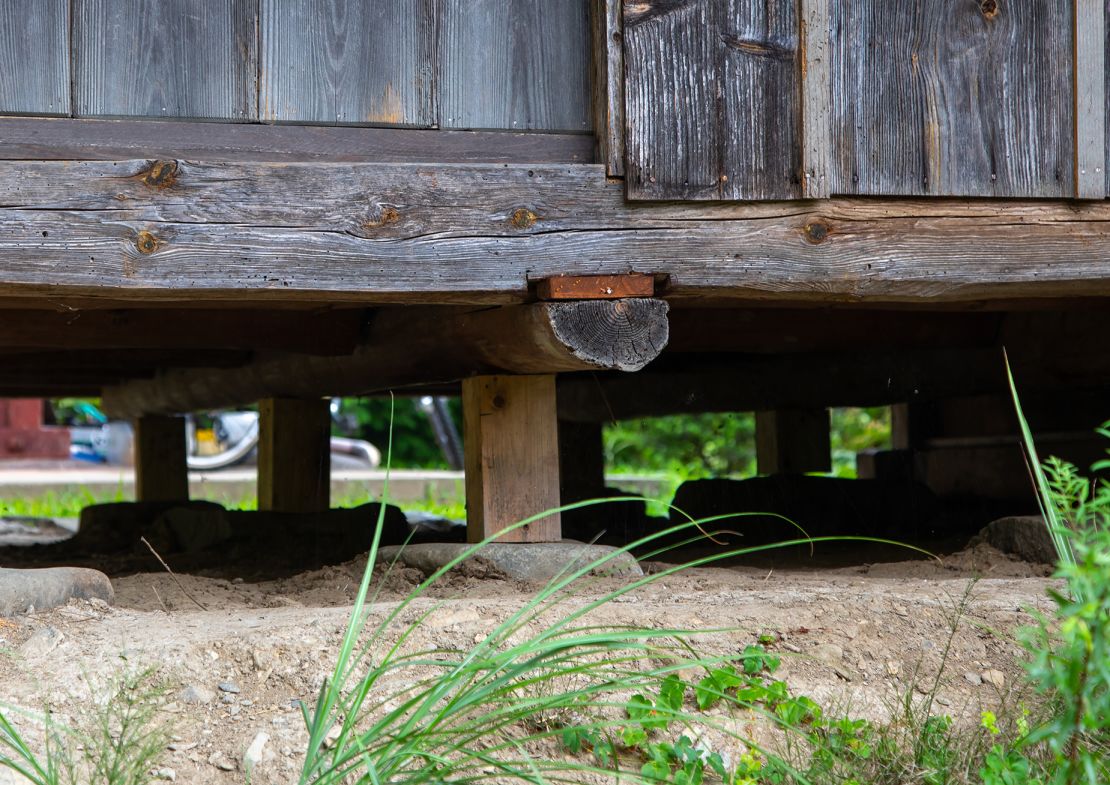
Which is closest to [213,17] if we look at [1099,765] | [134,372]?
[1099,765]

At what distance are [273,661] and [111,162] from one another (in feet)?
4.42

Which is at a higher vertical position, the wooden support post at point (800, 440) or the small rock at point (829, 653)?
the wooden support post at point (800, 440)

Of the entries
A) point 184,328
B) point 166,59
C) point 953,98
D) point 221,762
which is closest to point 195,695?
point 221,762

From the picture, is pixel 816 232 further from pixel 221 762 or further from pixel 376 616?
pixel 221 762

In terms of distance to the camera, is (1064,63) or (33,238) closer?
(33,238)

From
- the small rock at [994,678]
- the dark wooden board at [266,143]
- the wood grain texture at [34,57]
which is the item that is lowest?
the small rock at [994,678]

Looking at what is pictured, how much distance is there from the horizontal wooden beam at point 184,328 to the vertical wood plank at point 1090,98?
104 inches

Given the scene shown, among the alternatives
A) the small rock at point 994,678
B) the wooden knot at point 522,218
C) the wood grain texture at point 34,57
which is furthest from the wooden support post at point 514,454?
the wood grain texture at point 34,57

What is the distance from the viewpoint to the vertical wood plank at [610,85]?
3.31 metres

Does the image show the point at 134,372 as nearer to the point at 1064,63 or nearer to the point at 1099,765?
the point at 1064,63

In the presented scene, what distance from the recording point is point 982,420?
6.79 metres

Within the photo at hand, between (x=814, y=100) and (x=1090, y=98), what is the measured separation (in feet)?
2.84

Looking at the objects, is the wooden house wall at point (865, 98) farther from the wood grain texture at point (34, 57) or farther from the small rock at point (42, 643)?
the small rock at point (42, 643)

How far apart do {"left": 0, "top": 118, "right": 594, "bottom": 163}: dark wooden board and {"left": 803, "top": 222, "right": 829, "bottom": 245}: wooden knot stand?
67 cm
